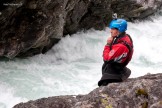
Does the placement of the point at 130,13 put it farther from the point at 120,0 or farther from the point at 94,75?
the point at 94,75

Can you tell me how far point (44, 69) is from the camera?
608 inches

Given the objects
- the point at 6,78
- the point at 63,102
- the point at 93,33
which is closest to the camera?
the point at 63,102

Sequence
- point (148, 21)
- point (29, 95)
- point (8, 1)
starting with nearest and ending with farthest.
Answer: point (8, 1) → point (29, 95) → point (148, 21)

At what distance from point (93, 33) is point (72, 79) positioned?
7509mm

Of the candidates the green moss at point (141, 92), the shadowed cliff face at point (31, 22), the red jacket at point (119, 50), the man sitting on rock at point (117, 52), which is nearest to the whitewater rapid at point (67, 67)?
the shadowed cliff face at point (31, 22)

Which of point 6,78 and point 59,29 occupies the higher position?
point 59,29

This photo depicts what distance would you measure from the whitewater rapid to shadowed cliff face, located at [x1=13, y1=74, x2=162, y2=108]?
24.2 feet

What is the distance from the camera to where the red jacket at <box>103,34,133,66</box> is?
5.68 meters

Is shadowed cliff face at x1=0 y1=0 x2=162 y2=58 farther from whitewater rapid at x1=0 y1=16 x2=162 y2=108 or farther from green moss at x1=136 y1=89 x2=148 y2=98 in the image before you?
green moss at x1=136 y1=89 x2=148 y2=98

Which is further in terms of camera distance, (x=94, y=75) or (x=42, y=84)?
(x=94, y=75)

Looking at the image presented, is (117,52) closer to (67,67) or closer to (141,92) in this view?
(141,92)

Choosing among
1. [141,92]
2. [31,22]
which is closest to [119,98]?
[141,92]

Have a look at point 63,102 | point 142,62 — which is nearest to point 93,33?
point 142,62

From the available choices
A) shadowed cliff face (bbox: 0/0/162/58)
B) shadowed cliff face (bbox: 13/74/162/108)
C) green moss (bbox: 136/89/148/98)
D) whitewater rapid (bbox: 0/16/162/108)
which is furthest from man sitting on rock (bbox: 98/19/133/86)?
whitewater rapid (bbox: 0/16/162/108)
